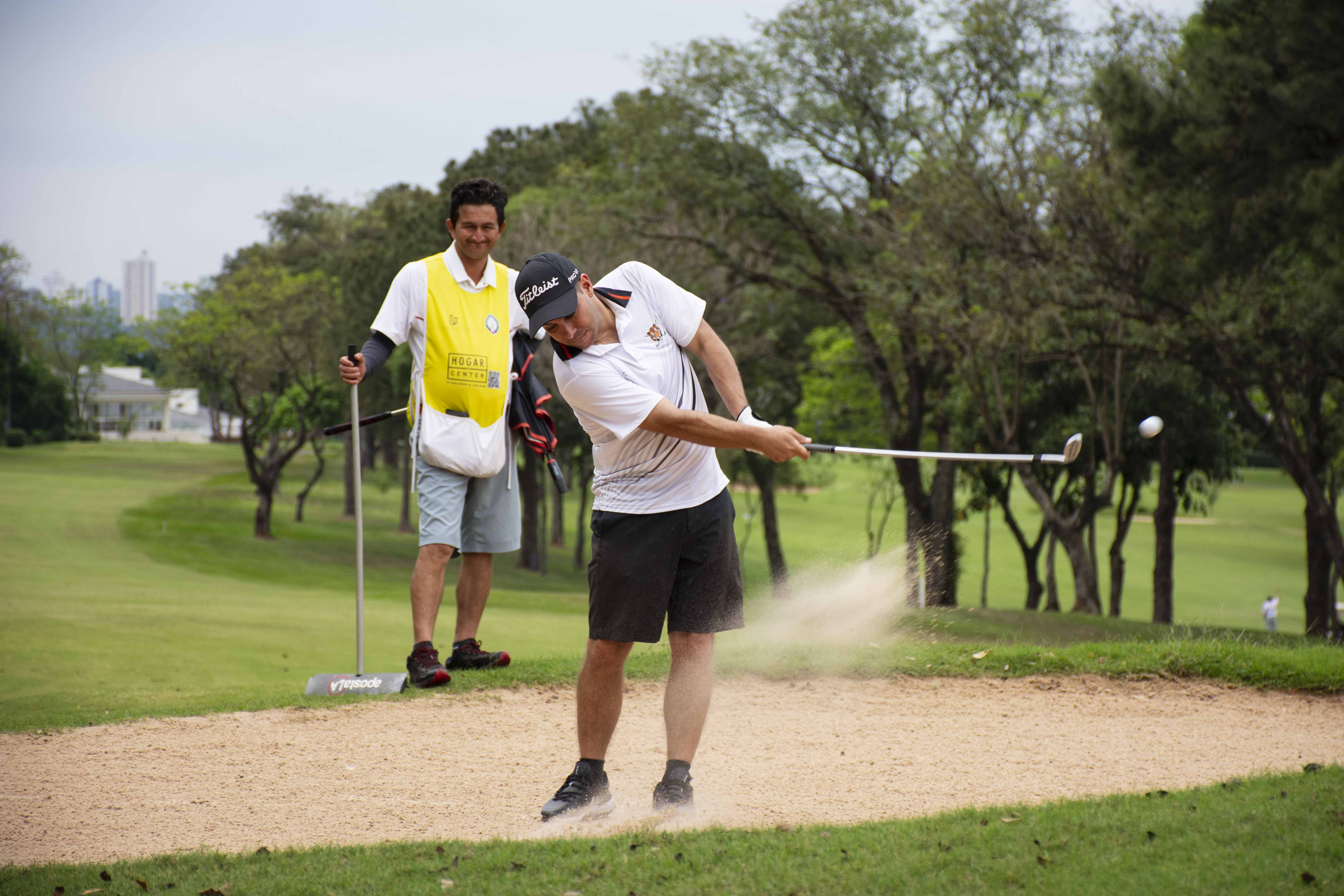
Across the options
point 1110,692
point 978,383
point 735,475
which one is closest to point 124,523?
point 735,475

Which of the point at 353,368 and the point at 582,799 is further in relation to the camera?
the point at 353,368

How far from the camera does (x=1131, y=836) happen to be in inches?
137

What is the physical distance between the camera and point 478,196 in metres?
5.95

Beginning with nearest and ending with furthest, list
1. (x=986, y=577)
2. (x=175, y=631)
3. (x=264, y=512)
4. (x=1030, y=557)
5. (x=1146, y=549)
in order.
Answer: (x=175, y=631) < (x=1030, y=557) < (x=264, y=512) < (x=986, y=577) < (x=1146, y=549)

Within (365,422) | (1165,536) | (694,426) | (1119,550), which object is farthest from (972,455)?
(1119,550)

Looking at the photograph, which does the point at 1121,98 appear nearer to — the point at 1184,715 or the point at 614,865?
the point at 1184,715

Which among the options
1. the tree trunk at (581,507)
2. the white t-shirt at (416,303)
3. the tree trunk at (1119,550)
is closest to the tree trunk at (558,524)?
the tree trunk at (581,507)

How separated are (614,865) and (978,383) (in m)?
15.2

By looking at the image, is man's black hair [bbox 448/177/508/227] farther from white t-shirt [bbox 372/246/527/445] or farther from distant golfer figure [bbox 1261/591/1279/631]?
distant golfer figure [bbox 1261/591/1279/631]

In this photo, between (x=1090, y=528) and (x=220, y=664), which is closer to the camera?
(x=220, y=664)

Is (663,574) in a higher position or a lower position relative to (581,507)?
higher

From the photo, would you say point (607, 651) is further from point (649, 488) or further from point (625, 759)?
point (625, 759)

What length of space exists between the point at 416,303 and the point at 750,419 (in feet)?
8.39

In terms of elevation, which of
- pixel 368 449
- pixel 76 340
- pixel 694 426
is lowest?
pixel 368 449
